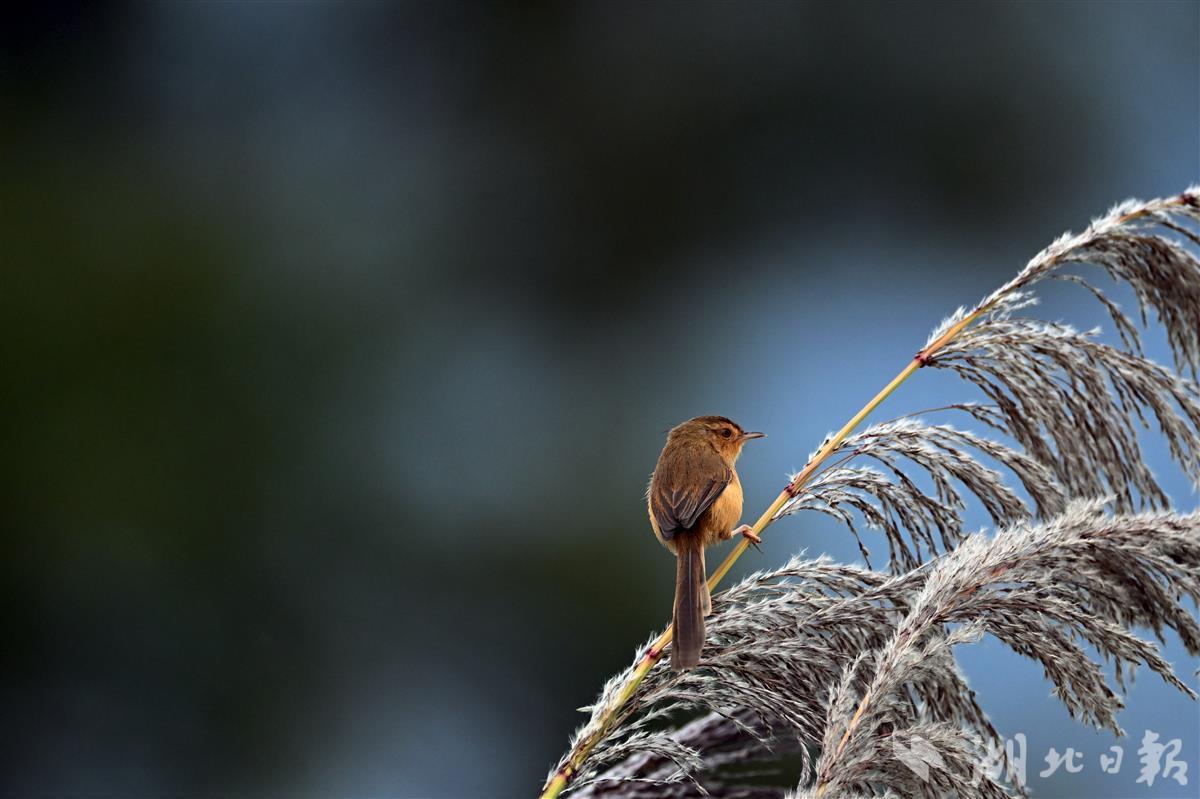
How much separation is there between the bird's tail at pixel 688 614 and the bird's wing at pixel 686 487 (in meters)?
0.09

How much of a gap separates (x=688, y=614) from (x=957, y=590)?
418mm

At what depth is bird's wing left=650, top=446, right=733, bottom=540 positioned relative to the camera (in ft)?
7.08

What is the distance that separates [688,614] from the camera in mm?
1745

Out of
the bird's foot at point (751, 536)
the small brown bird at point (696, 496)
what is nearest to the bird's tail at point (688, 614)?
the small brown bird at point (696, 496)

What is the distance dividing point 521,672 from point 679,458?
5077mm

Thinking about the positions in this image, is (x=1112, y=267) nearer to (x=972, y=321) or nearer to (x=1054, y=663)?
(x=972, y=321)

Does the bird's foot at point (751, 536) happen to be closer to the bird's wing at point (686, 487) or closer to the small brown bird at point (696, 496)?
the small brown bird at point (696, 496)

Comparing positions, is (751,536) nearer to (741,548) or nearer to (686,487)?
(741,548)

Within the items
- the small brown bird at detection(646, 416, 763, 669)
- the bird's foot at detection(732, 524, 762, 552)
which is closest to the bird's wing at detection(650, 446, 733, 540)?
the small brown bird at detection(646, 416, 763, 669)

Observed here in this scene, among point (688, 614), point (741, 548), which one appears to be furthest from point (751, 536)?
point (688, 614)

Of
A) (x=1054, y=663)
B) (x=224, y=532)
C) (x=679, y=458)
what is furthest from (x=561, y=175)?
(x=1054, y=663)

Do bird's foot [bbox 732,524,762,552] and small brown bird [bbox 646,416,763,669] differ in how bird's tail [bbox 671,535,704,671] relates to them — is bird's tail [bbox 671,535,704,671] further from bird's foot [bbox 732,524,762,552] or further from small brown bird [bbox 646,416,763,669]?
bird's foot [bbox 732,524,762,552]

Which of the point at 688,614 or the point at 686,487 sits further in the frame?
the point at 686,487

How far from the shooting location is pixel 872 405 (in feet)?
6.08
